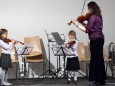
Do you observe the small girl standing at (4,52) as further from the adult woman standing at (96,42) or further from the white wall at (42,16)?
the white wall at (42,16)

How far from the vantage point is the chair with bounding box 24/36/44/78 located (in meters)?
7.81

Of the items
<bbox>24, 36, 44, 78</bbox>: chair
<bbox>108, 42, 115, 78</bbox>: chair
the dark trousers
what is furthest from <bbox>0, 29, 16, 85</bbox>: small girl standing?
<bbox>108, 42, 115, 78</bbox>: chair

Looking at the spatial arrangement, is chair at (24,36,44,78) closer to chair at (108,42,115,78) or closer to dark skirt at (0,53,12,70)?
dark skirt at (0,53,12,70)

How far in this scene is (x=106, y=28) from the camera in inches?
341

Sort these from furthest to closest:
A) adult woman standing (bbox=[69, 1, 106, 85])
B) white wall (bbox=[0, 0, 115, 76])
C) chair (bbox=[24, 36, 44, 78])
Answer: white wall (bbox=[0, 0, 115, 76]) → chair (bbox=[24, 36, 44, 78]) → adult woman standing (bbox=[69, 1, 106, 85])

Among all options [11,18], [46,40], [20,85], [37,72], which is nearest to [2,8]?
[11,18]

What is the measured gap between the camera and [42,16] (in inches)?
340

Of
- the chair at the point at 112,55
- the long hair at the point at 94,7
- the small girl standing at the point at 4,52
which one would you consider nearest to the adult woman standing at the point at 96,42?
the long hair at the point at 94,7

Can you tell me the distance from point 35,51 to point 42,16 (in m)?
1.15

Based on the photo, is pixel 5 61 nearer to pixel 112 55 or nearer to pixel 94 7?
pixel 94 7

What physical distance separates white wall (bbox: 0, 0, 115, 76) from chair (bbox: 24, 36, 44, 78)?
0.29 meters

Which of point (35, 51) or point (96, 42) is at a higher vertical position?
point (96, 42)

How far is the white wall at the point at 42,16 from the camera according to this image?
8594 millimetres

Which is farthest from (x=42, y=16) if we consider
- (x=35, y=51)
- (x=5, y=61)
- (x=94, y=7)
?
(x=94, y=7)
